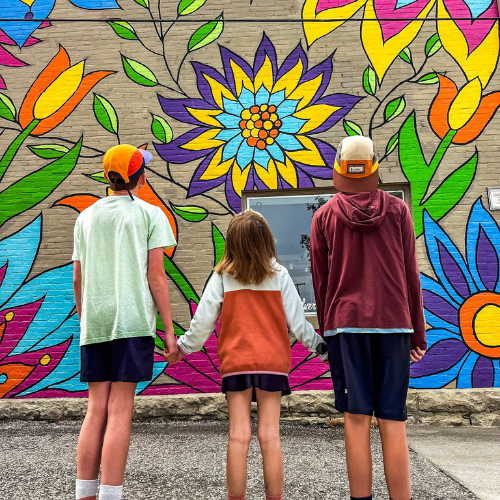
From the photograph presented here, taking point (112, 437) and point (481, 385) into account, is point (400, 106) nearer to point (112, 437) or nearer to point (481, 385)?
point (481, 385)

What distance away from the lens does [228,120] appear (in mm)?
6043

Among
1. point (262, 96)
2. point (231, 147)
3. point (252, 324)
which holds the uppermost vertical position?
→ point (262, 96)

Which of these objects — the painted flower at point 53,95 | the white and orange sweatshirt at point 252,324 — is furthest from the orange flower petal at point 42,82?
the white and orange sweatshirt at point 252,324

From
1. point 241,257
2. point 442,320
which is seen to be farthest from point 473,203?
point 241,257

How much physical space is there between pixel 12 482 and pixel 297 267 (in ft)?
11.7

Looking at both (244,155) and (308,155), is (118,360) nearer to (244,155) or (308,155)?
(244,155)

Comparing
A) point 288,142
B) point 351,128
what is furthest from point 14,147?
point 351,128

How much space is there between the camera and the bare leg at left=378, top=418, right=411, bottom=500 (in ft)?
7.86

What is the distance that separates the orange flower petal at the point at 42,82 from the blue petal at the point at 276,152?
100 inches

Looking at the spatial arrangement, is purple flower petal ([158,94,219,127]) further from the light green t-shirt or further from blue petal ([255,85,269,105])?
the light green t-shirt

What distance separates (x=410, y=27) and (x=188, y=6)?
2577 mm

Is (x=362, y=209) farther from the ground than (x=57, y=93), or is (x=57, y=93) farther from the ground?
(x=57, y=93)

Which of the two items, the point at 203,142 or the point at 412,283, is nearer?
the point at 412,283

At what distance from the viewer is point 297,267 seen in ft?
19.7
